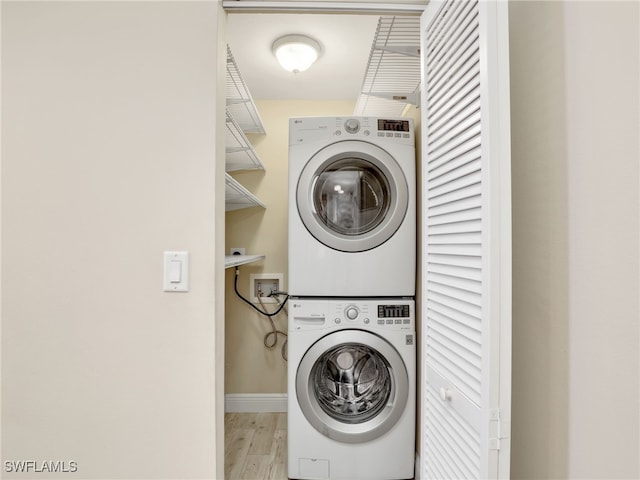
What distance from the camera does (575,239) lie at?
740mm

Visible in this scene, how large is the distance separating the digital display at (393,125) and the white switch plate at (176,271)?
1113mm

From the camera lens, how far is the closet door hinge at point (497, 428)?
2.52ft

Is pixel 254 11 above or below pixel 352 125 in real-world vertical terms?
above

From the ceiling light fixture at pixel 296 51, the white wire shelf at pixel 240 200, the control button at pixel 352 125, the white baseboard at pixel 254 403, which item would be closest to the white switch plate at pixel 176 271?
the white wire shelf at pixel 240 200

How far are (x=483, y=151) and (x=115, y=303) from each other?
3.71ft

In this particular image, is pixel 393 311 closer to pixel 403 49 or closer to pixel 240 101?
pixel 403 49

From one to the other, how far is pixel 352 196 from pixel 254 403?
65.3 inches

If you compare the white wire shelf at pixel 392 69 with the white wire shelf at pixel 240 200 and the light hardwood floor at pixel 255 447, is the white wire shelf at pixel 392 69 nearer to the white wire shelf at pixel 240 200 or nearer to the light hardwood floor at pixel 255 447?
the white wire shelf at pixel 240 200

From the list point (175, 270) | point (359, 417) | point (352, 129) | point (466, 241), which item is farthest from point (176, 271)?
point (359, 417)

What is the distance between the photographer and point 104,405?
3.78 ft

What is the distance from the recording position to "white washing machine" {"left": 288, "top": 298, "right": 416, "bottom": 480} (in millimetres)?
1695

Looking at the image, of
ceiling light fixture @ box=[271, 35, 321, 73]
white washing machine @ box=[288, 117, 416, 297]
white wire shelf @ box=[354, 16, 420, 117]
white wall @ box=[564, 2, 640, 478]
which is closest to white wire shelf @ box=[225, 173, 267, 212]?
white washing machine @ box=[288, 117, 416, 297]

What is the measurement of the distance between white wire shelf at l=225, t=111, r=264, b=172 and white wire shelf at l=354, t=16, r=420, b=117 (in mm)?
688

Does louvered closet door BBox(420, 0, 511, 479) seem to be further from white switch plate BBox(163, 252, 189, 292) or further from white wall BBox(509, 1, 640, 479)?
white switch plate BBox(163, 252, 189, 292)
